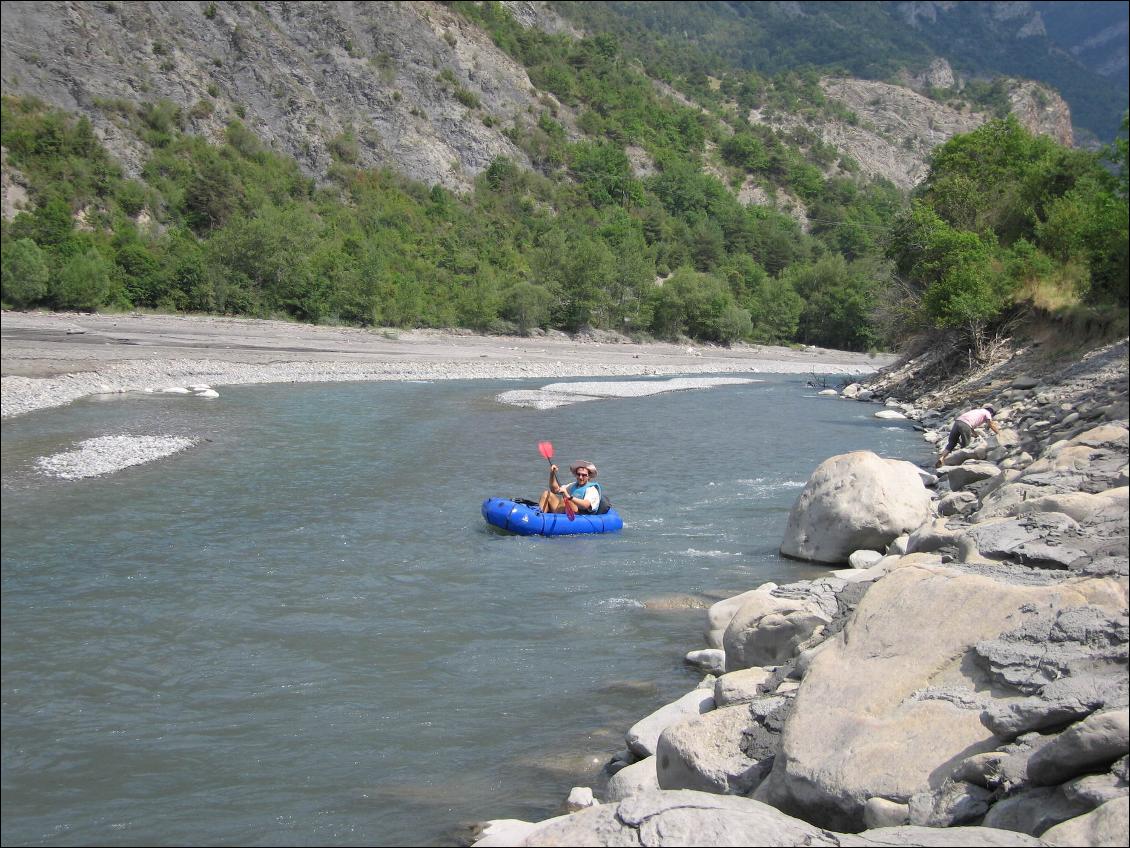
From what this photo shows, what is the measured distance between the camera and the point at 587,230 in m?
87.7

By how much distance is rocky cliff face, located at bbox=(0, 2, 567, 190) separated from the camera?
67.4 meters

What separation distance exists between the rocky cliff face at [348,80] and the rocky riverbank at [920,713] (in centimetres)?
5391

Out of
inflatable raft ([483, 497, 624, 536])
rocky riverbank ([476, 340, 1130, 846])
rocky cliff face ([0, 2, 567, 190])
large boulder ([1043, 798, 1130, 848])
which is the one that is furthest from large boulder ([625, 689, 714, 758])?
rocky cliff face ([0, 2, 567, 190])

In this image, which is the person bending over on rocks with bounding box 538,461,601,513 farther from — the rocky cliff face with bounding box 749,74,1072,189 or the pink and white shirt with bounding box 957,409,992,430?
the rocky cliff face with bounding box 749,74,1072,189

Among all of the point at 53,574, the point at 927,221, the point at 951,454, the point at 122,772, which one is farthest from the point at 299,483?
the point at 927,221

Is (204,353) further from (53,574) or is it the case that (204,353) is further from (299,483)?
(53,574)

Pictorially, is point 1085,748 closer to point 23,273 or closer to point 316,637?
point 23,273

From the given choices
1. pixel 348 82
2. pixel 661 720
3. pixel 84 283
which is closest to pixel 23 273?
pixel 84 283

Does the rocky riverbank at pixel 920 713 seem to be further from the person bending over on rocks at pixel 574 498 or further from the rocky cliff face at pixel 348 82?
the rocky cliff face at pixel 348 82

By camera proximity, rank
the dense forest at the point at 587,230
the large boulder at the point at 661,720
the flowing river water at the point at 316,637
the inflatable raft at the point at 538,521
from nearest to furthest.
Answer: the flowing river water at the point at 316,637
the large boulder at the point at 661,720
the dense forest at the point at 587,230
the inflatable raft at the point at 538,521

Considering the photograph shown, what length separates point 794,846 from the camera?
371 centimetres

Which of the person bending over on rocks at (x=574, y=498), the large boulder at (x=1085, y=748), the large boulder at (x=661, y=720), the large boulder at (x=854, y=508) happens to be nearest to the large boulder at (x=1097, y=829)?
the large boulder at (x=1085, y=748)

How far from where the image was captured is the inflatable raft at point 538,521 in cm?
1372

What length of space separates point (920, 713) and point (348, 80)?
85.6m
